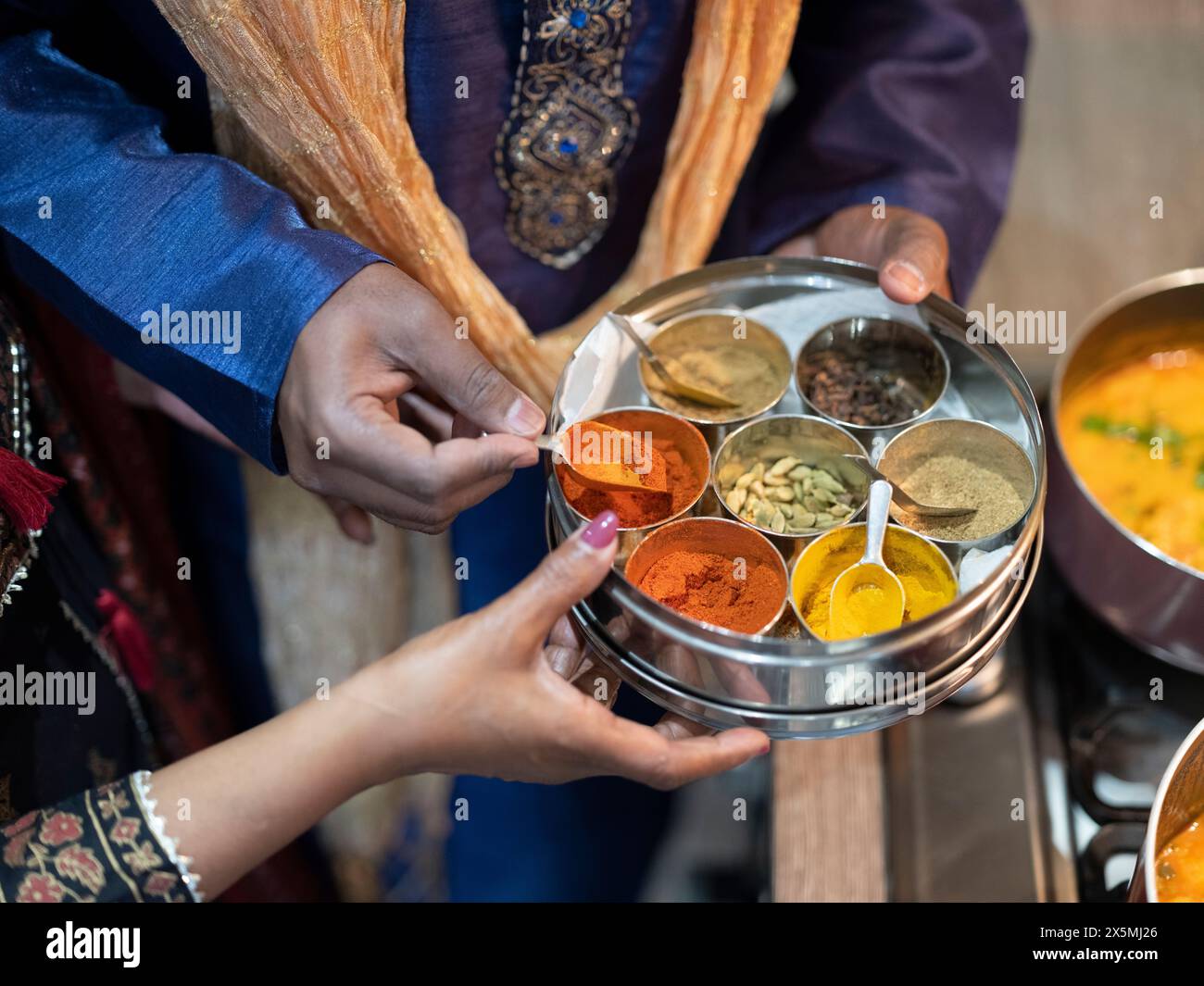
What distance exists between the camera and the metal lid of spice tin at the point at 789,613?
87 centimetres

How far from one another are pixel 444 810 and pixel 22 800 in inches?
32.1

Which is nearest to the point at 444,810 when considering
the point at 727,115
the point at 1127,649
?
the point at 1127,649

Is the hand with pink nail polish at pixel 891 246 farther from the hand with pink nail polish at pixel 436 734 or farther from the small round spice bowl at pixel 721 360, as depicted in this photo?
the hand with pink nail polish at pixel 436 734

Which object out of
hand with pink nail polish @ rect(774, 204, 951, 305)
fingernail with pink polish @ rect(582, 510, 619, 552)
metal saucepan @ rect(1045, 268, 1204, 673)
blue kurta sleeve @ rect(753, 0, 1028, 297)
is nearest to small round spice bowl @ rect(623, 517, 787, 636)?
fingernail with pink polish @ rect(582, 510, 619, 552)

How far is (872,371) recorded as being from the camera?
1.16 m

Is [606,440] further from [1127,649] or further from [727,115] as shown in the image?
[1127,649]

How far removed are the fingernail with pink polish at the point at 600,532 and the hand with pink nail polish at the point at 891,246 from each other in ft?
1.35

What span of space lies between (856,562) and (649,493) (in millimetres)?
209

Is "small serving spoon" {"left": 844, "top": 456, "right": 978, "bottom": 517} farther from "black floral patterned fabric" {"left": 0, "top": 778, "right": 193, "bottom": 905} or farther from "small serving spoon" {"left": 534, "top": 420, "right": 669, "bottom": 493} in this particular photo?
"black floral patterned fabric" {"left": 0, "top": 778, "right": 193, "bottom": 905}

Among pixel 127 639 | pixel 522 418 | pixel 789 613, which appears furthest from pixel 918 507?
pixel 127 639

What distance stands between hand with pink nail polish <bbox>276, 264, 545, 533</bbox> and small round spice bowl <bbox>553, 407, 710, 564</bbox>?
0.07 m

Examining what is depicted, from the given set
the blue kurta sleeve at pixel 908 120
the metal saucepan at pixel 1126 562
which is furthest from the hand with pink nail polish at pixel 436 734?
the blue kurta sleeve at pixel 908 120

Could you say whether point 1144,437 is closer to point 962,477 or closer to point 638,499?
point 962,477

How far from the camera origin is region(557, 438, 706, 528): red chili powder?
1.01 metres
